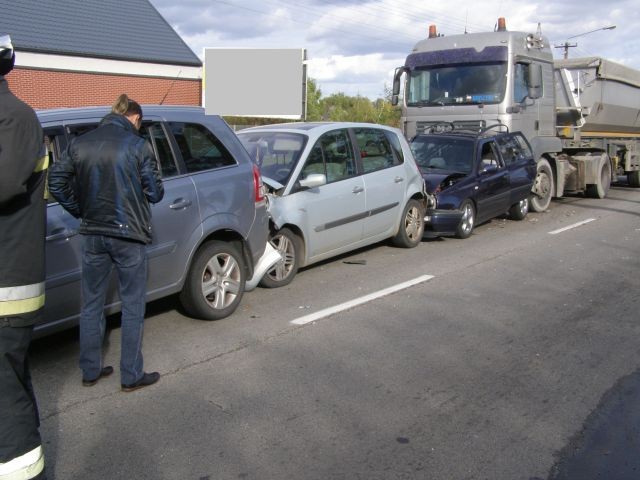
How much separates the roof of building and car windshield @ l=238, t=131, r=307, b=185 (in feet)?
73.7

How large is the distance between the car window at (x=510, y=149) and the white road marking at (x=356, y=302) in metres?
4.94

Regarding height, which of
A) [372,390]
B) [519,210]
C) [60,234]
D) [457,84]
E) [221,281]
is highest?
[457,84]

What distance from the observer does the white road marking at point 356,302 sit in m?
6.59

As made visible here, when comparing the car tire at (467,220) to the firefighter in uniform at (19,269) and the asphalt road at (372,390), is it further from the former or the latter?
the firefighter in uniform at (19,269)

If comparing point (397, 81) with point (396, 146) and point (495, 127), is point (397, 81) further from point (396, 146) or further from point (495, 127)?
point (396, 146)

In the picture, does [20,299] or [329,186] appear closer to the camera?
[20,299]

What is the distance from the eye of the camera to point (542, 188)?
14781 millimetres

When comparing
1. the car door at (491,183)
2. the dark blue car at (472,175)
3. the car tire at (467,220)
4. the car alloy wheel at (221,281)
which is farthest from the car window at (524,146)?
the car alloy wheel at (221,281)

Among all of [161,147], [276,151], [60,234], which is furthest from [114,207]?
[276,151]

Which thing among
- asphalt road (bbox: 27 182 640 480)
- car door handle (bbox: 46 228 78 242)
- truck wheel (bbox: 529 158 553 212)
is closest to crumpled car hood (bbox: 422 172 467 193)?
asphalt road (bbox: 27 182 640 480)

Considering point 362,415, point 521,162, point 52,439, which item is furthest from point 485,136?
point 52,439

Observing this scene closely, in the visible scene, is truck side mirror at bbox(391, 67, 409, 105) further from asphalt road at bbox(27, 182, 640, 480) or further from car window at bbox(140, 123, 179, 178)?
car window at bbox(140, 123, 179, 178)

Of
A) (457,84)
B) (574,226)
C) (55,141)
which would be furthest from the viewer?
(457,84)

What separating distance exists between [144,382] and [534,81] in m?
11.3
